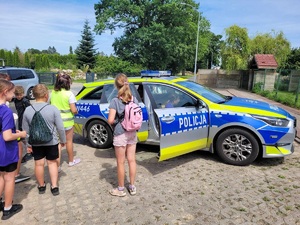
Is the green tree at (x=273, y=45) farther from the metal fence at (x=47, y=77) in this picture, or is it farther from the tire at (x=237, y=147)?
the tire at (x=237, y=147)

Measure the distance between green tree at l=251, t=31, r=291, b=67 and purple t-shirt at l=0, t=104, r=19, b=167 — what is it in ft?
93.3

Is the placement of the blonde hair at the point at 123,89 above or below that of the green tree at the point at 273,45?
below

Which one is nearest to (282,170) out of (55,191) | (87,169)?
(87,169)

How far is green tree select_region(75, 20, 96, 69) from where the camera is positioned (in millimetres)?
48344

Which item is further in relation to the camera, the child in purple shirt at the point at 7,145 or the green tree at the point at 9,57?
the green tree at the point at 9,57

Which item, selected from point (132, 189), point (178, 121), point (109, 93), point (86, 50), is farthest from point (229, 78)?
point (86, 50)

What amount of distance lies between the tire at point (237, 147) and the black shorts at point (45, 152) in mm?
2817

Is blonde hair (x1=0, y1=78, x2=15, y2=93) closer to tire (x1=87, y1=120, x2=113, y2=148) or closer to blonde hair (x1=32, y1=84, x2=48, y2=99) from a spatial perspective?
blonde hair (x1=32, y1=84, x2=48, y2=99)

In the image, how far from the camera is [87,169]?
183 inches

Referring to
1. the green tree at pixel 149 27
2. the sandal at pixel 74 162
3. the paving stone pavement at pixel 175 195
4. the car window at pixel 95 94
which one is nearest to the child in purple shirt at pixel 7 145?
the paving stone pavement at pixel 175 195

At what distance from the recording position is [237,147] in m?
4.57

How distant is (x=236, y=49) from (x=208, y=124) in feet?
81.6

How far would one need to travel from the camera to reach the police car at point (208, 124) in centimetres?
428

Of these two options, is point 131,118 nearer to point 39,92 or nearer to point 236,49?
point 39,92
